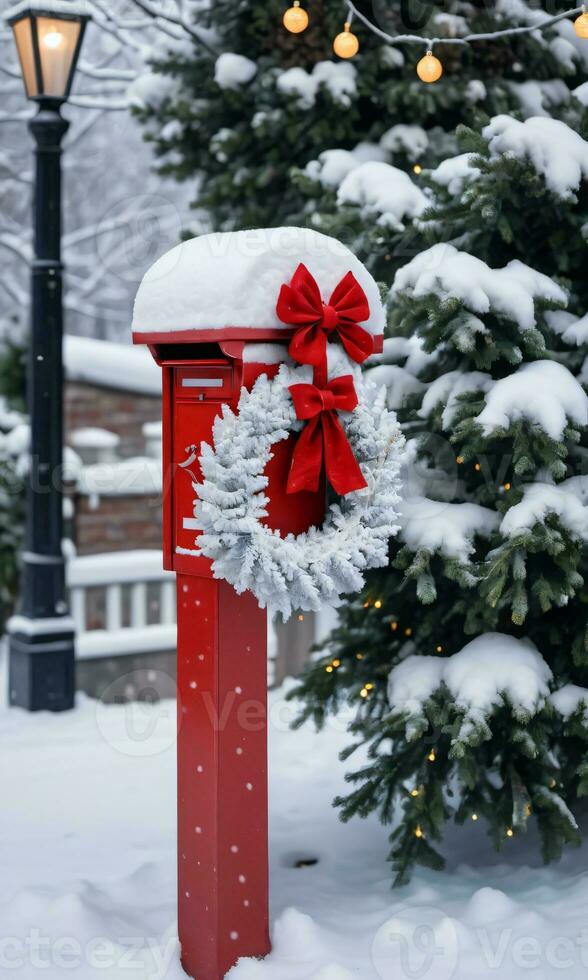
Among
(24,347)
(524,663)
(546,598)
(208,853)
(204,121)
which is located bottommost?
(24,347)

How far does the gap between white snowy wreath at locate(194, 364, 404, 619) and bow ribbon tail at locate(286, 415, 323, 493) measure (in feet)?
0.13

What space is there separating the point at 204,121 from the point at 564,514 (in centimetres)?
297

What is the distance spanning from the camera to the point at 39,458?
18.9ft

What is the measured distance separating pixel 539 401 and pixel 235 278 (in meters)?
1.02

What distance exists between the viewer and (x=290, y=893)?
3.59m

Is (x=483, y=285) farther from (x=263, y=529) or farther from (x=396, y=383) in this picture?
(x=263, y=529)

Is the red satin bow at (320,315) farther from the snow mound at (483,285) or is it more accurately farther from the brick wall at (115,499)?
the brick wall at (115,499)

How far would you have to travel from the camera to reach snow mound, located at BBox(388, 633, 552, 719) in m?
3.34

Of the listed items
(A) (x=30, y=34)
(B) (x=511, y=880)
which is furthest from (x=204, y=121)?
(B) (x=511, y=880)

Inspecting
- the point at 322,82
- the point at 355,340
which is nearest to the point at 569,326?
the point at 355,340

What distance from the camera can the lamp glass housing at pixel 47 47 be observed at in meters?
5.57

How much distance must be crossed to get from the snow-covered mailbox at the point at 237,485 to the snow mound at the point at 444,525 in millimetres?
337

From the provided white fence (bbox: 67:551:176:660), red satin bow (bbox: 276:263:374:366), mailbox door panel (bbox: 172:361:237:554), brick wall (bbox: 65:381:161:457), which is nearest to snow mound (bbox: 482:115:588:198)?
red satin bow (bbox: 276:263:374:366)

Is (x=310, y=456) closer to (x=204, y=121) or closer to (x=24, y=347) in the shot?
(x=204, y=121)
